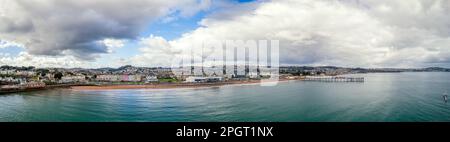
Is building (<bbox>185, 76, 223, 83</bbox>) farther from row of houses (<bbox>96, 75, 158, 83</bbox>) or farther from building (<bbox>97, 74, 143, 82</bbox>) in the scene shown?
building (<bbox>97, 74, 143, 82</bbox>)

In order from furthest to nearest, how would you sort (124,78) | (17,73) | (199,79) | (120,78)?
(17,73) < (120,78) < (124,78) < (199,79)

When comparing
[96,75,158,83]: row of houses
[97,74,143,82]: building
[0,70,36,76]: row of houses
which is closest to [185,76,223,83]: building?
[96,75,158,83]: row of houses

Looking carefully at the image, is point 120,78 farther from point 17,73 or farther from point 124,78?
point 17,73

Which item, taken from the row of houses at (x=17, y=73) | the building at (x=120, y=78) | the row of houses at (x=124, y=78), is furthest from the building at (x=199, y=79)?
the row of houses at (x=17, y=73)

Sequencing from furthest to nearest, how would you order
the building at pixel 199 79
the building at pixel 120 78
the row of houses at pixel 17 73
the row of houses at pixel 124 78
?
the row of houses at pixel 17 73 < the building at pixel 120 78 < the row of houses at pixel 124 78 < the building at pixel 199 79

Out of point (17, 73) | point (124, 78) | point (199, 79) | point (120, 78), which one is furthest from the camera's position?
point (17, 73)

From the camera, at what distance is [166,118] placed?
913 cm

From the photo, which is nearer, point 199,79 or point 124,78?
point 199,79

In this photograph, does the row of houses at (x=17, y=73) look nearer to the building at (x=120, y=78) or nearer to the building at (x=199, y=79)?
the building at (x=120, y=78)

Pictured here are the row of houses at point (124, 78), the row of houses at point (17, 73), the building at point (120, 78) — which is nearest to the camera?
the row of houses at point (124, 78)

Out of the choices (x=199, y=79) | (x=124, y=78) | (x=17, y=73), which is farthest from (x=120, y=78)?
(x=17, y=73)
